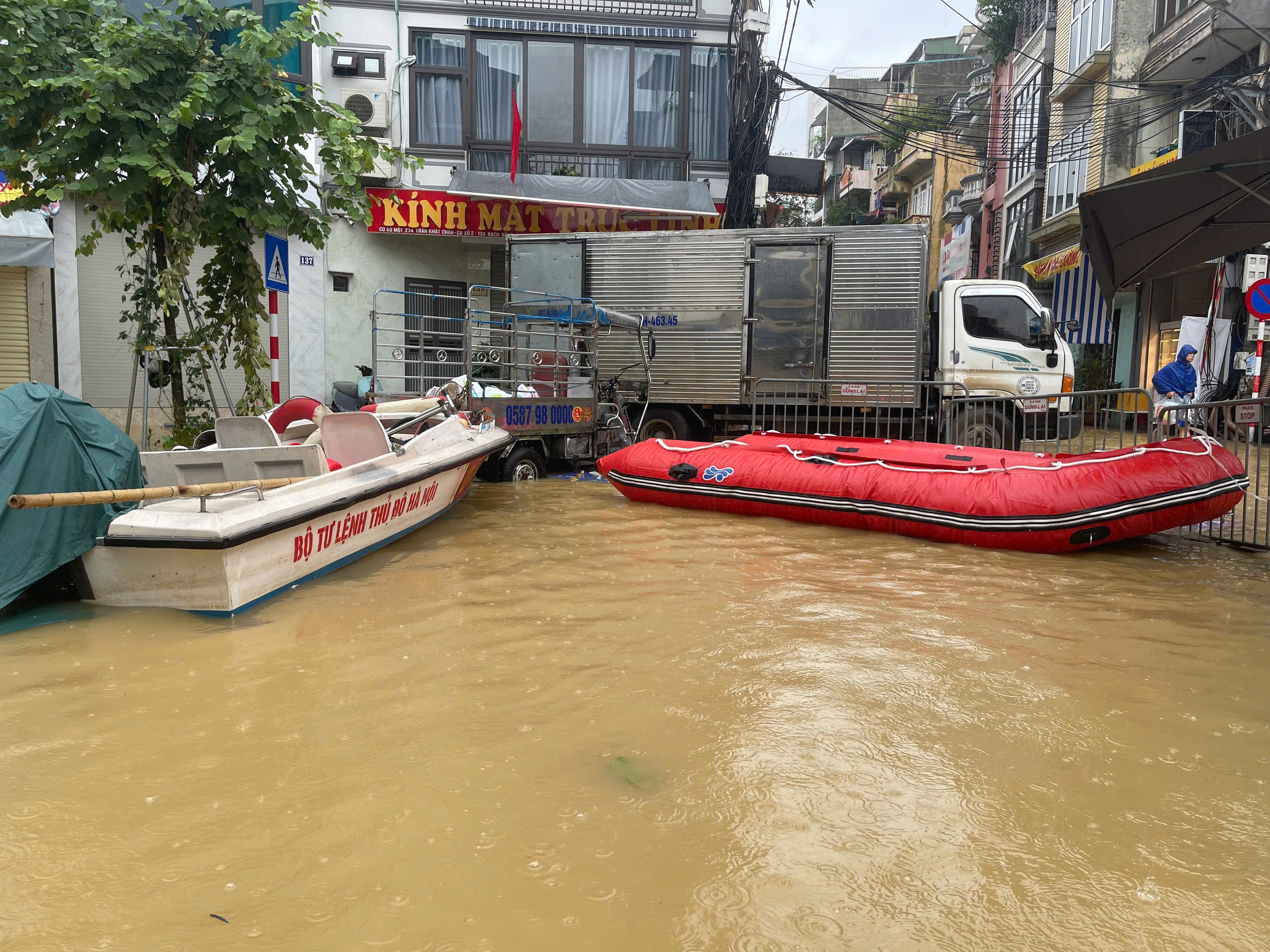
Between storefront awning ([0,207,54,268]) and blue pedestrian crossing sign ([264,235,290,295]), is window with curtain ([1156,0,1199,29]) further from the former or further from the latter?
storefront awning ([0,207,54,268])

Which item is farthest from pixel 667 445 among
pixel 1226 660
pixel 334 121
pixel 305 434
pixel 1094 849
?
→ pixel 1094 849

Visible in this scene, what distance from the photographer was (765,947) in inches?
86.2

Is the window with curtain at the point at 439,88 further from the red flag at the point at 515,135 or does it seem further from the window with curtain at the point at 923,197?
the window with curtain at the point at 923,197

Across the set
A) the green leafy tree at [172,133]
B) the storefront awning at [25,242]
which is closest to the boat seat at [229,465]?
the green leafy tree at [172,133]

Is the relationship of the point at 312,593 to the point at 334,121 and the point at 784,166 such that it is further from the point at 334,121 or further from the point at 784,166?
the point at 784,166

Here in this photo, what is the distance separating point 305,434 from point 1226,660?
6274 mm

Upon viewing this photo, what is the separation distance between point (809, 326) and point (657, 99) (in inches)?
269

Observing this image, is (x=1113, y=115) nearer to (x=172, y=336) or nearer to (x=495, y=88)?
(x=495, y=88)

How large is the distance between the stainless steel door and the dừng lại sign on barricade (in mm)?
3900

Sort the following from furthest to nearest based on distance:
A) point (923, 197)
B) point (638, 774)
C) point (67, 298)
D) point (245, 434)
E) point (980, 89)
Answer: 1. point (923, 197)
2. point (980, 89)
3. point (67, 298)
4. point (245, 434)
5. point (638, 774)

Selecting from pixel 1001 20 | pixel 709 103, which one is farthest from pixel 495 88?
pixel 1001 20

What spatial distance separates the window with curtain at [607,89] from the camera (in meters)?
16.0

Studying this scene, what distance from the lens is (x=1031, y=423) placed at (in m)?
11.0

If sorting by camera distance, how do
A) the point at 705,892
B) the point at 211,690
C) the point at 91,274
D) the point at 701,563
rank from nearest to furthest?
1. the point at 705,892
2. the point at 211,690
3. the point at 701,563
4. the point at 91,274
